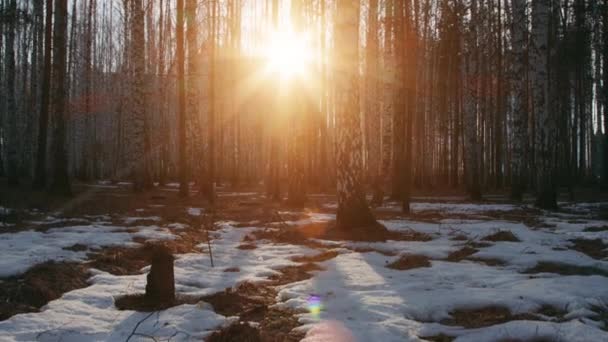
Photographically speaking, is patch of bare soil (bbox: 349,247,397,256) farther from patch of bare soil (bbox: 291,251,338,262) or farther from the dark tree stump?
the dark tree stump

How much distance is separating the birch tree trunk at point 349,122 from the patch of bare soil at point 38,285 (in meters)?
3.67

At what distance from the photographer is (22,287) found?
3477mm

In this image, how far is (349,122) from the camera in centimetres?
667

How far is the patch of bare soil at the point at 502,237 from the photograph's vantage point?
20.6 ft

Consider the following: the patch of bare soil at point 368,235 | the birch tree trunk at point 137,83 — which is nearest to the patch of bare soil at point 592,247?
the patch of bare soil at point 368,235

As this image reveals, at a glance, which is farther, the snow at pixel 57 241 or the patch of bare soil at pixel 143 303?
the snow at pixel 57 241

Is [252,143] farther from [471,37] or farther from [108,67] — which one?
[471,37]

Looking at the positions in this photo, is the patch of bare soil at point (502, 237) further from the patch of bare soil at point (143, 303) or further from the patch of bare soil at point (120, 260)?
the patch of bare soil at point (120, 260)

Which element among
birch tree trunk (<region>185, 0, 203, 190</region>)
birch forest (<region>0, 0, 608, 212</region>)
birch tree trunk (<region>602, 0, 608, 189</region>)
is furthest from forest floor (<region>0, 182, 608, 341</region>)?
birch tree trunk (<region>602, 0, 608, 189</region>)

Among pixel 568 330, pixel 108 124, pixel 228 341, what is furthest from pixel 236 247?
pixel 108 124

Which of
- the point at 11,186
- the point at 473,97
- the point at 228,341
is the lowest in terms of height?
the point at 228,341

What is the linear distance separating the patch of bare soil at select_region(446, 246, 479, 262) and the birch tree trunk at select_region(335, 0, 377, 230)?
1545 millimetres

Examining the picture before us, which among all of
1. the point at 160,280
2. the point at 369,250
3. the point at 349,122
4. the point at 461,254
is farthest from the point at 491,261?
the point at 160,280

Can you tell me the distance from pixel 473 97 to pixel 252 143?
2984 centimetres
